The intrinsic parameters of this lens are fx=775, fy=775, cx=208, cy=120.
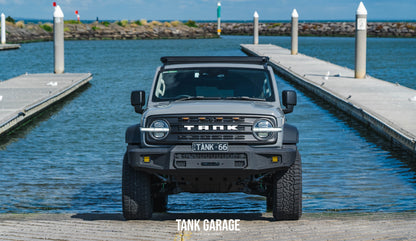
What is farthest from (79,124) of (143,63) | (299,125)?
(143,63)

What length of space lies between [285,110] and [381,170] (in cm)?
465

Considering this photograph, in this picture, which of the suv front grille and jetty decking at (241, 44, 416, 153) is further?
jetty decking at (241, 44, 416, 153)

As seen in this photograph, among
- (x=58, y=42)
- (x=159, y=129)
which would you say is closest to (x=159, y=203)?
(x=159, y=129)

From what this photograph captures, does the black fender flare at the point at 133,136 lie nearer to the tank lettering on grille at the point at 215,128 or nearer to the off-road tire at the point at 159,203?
the tank lettering on grille at the point at 215,128

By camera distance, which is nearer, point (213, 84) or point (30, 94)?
point (213, 84)

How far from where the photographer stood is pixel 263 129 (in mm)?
8617

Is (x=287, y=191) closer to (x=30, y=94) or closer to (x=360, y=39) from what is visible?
(x=30, y=94)

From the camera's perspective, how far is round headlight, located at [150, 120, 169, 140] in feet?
28.6

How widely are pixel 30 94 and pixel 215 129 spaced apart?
60.0ft

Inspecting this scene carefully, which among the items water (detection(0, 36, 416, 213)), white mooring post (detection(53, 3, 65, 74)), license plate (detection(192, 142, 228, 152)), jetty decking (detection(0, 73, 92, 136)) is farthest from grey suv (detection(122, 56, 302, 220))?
white mooring post (detection(53, 3, 65, 74))

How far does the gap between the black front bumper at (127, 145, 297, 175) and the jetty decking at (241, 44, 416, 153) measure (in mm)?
6634

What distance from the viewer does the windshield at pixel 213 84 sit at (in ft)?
32.4

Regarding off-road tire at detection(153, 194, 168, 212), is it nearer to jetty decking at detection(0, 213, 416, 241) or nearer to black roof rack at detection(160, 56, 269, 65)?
jetty decking at detection(0, 213, 416, 241)

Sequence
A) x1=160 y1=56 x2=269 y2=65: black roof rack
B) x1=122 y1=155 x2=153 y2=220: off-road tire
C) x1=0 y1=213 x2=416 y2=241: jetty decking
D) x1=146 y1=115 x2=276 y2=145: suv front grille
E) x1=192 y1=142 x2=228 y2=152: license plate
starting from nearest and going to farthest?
x1=0 y1=213 x2=416 y2=241: jetty decking
x1=192 y1=142 x2=228 y2=152: license plate
x1=146 y1=115 x2=276 y2=145: suv front grille
x1=122 y1=155 x2=153 y2=220: off-road tire
x1=160 y1=56 x2=269 y2=65: black roof rack
